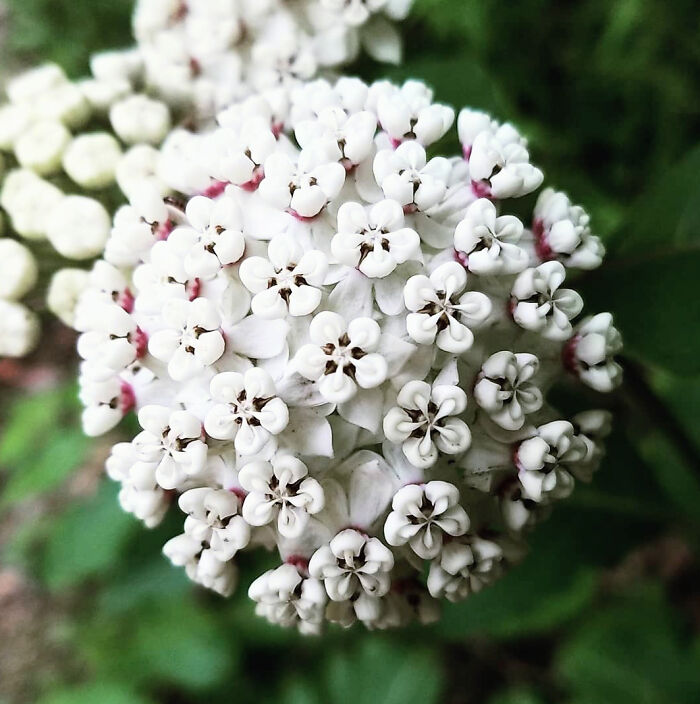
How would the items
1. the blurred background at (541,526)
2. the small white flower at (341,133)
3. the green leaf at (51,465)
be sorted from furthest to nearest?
the green leaf at (51,465) → the blurred background at (541,526) → the small white flower at (341,133)

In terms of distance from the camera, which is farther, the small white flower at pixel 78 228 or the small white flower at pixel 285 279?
the small white flower at pixel 78 228

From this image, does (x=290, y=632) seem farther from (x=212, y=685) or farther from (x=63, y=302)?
(x=63, y=302)

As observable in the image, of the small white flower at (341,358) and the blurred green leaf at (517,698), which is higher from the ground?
the small white flower at (341,358)

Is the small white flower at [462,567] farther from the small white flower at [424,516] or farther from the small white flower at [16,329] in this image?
the small white flower at [16,329]

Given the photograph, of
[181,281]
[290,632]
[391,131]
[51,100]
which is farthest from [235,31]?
[290,632]

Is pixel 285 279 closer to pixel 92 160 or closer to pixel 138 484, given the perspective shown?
pixel 138 484

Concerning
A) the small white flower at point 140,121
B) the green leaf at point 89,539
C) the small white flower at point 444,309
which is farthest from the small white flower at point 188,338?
the green leaf at point 89,539

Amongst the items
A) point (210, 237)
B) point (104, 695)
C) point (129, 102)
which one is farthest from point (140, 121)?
point (104, 695)

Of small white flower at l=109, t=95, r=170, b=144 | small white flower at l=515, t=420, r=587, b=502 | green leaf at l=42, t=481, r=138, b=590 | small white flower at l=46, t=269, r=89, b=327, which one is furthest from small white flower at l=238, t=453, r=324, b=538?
green leaf at l=42, t=481, r=138, b=590
